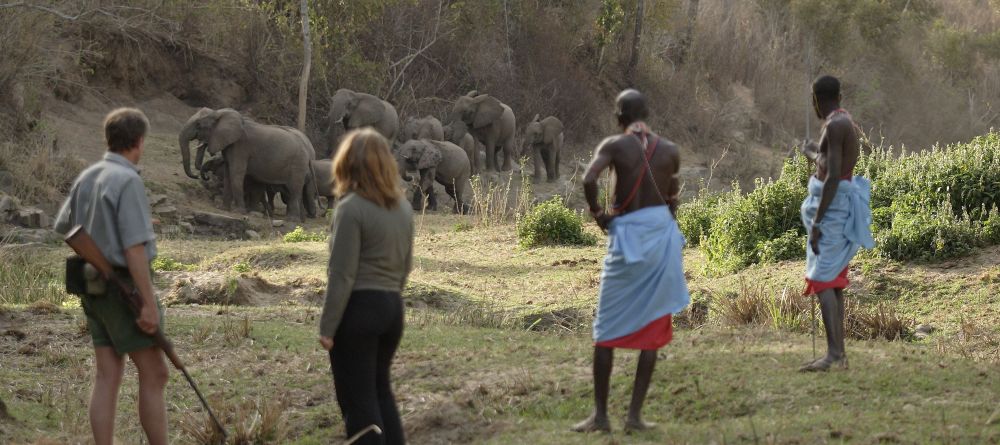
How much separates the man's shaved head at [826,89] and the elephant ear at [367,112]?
18760 millimetres

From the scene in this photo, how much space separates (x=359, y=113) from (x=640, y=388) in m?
20.1

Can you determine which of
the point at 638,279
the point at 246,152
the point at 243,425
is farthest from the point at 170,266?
the point at 638,279

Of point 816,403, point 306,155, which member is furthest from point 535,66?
point 816,403

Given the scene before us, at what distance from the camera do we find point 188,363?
9.09 metres

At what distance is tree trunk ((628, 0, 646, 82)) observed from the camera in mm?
36188

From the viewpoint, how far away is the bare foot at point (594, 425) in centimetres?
653

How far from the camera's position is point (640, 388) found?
6.50 m

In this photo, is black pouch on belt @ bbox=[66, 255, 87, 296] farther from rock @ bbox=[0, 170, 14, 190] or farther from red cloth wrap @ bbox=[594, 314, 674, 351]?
rock @ bbox=[0, 170, 14, 190]

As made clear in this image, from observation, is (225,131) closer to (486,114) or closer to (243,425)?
(486,114)

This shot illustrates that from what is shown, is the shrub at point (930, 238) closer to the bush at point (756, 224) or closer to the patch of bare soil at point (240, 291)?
the bush at point (756, 224)

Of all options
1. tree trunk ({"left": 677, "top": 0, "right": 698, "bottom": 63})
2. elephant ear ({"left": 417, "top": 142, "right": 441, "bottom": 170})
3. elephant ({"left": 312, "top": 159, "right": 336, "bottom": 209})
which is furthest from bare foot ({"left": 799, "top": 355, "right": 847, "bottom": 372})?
tree trunk ({"left": 677, "top": 0, "right": 698, "bottom": 63})

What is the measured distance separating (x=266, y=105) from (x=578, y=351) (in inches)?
832

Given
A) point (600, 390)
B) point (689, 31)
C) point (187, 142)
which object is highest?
point (689, 31)

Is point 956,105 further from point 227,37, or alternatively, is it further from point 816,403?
point 816,403
